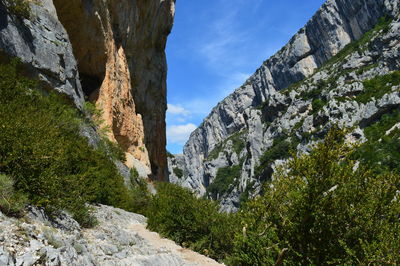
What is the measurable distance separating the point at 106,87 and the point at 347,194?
2354cm

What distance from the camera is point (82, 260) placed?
6.03 meters

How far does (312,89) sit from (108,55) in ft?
245

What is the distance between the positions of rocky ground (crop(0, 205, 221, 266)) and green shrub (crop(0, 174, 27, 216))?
25cm

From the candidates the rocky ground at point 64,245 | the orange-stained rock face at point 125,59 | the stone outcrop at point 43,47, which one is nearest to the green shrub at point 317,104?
the orange-stained rock face at point 125,59

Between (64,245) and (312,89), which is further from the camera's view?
(312,89)

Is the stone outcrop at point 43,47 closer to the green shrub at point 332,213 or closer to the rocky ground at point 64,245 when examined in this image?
the rocky ground at point 64,245

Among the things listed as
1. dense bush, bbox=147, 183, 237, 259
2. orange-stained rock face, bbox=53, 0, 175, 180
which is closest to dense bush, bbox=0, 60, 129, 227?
dense bush, bbox=147, 183, 237, 259

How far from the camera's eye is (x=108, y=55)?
91.6ft

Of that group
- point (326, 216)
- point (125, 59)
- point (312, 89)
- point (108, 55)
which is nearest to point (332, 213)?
point (326, 216)

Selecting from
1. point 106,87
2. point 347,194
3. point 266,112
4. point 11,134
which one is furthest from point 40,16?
point 266,112

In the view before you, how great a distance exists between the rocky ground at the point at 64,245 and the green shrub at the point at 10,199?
25 cm

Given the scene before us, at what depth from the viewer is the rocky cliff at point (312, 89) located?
72438 millimetres

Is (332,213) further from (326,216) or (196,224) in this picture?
(196,224)

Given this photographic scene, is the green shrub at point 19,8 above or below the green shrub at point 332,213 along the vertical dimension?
above
